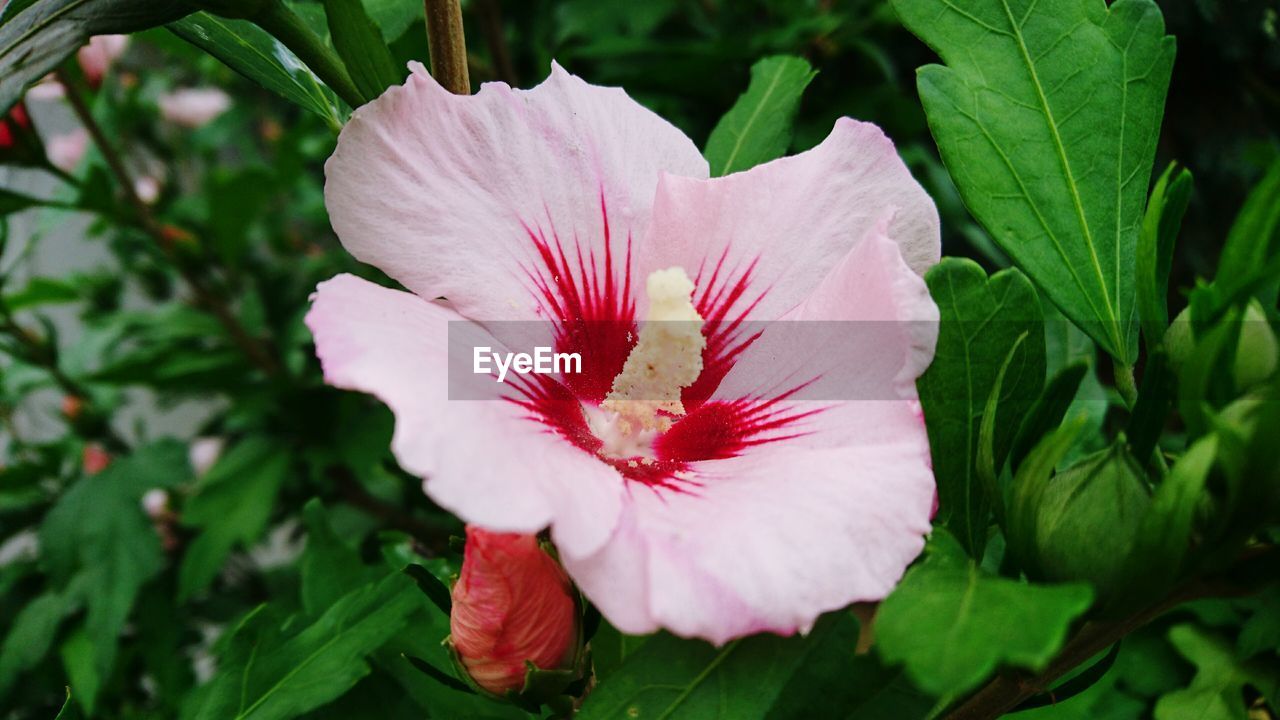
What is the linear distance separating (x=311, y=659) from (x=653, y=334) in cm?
36

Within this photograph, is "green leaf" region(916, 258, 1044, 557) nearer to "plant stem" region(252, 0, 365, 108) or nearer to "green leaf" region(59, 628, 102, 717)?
"plant stem" region(252, 0, 365, 108)

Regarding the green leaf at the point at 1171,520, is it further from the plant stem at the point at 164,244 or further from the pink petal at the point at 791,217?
the plant stem at the point at 164,244

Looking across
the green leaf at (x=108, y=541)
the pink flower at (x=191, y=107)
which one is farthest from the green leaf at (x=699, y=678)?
the pink flower at (x=191, y=107)

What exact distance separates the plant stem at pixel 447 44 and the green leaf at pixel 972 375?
0.97 ft

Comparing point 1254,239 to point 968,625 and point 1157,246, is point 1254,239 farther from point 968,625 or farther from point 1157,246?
point 968,625

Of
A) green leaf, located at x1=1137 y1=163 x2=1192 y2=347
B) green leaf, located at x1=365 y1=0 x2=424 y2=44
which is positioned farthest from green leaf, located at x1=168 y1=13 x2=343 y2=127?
green leaf, located at x1=1137 y1=163 x2=1192 y2=347

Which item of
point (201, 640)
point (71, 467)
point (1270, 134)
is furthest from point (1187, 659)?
point (71, 467)

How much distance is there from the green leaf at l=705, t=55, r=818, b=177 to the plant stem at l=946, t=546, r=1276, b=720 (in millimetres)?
382

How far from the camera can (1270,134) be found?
133 centimetres

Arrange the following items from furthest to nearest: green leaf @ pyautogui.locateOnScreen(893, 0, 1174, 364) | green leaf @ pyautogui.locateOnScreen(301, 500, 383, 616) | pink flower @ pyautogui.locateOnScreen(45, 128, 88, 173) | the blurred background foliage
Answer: pink flower @ pyautogui.locateOnScreen(45, 128, 88, 173) < the blurred background foliage < green leaf @ pyautogui.locateOnScreen(301, 500, 383, 616) < green leaf @ pyautogui.locateOnScreen(893, 0, 1174, 364)

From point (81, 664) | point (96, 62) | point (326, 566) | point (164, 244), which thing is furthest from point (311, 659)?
point (96, 62)

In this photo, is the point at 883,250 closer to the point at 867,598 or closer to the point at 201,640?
the point at 867,598

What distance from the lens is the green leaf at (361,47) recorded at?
51 centimetres

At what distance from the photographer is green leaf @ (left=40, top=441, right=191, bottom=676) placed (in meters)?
1.29
